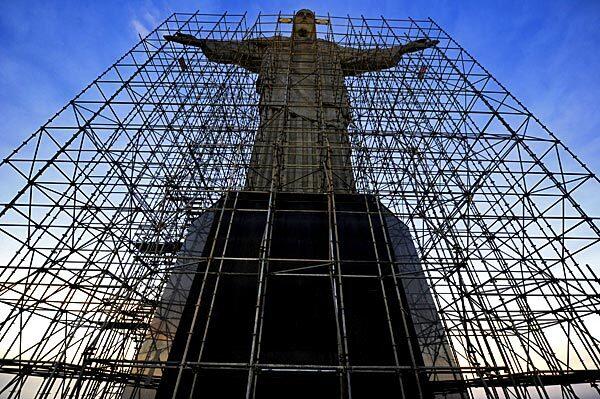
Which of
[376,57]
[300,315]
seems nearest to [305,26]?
[376,57]

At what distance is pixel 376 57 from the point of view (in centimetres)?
1526

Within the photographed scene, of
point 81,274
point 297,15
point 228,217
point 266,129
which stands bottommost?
point 81,274

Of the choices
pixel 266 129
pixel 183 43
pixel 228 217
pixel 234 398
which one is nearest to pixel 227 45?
pixel 183 43

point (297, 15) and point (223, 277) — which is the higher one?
point (297, 15)

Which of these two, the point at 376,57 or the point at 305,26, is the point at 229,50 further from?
the point at 376,57

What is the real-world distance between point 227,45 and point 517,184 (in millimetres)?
13204

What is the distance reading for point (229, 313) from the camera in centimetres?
846

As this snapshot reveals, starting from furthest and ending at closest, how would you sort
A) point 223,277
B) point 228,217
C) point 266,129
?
point 266,129 → point 228,217 → point 223,277

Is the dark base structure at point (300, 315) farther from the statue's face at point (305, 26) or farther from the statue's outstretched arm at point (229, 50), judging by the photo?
the statue's face at point (305, 26)

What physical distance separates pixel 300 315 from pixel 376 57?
1161 cm

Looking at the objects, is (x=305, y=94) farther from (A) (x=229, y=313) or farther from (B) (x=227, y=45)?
(A) (x=229, y=313)

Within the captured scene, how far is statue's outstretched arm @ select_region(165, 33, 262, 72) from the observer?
14719 millimetres

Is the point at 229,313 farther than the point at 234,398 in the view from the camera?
Yes

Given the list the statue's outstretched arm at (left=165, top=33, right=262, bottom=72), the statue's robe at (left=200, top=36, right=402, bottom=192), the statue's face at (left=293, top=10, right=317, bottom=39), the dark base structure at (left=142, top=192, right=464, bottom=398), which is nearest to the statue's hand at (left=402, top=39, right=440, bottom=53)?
the statue's robe at (left=200, top=36, right=402, bottom=192)
